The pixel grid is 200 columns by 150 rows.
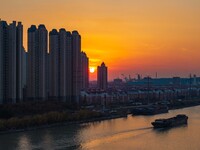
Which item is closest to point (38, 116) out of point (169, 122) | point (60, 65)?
point (169, 122)

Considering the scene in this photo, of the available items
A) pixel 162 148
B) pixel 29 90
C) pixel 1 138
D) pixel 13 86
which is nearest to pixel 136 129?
pixel 162 148

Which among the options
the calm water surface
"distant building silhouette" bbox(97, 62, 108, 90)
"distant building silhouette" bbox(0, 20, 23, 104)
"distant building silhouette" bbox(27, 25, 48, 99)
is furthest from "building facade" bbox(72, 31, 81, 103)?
"distant building silhouette" bbox(97, 62, 108, 90)

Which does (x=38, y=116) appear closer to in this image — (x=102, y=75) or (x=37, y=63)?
(x=37, y=63)

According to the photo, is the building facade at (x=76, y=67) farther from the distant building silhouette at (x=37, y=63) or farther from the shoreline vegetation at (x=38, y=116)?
the shoreline vegetation at (x=38, y=116)

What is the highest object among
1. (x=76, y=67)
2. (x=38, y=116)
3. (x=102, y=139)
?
(x=76, y=67)

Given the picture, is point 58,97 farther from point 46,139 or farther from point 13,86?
point 46,139

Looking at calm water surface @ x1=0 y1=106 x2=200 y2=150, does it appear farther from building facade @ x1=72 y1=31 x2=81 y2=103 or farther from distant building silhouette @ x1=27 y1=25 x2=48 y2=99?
building facade @ x1=72 y1=31 x2=81 y2=103
